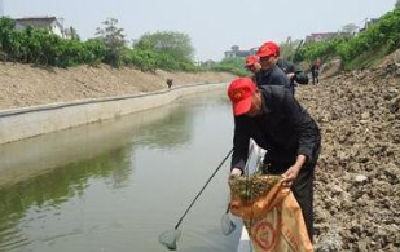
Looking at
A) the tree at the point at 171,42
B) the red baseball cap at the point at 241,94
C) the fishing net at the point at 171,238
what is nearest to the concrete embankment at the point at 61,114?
the fishing net at the point at 171,238

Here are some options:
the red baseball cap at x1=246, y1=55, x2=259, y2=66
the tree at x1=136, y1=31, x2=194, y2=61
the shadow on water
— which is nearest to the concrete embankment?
the shadow on water

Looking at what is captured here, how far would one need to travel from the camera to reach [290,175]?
366 centimetres

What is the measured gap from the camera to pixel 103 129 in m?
21.9

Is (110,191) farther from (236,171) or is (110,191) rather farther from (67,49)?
(67,49)

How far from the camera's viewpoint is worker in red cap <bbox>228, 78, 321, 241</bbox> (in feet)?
11.7

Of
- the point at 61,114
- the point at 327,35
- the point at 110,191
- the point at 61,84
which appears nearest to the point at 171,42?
the point at 327,35

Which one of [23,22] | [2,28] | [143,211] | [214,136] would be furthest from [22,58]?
[23,22]

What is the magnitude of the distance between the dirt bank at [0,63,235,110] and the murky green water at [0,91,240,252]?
4.08 meters

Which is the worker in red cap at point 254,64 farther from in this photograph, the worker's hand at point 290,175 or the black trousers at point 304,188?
the worker's hand at point 290,175

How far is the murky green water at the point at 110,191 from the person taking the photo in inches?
308

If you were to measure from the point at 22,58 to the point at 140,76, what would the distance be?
17170mm

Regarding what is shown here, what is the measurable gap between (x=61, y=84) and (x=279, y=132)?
26171 millimetres

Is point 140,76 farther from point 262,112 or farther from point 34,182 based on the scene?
point 262,112

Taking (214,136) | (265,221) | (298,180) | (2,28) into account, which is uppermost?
(2,28)
